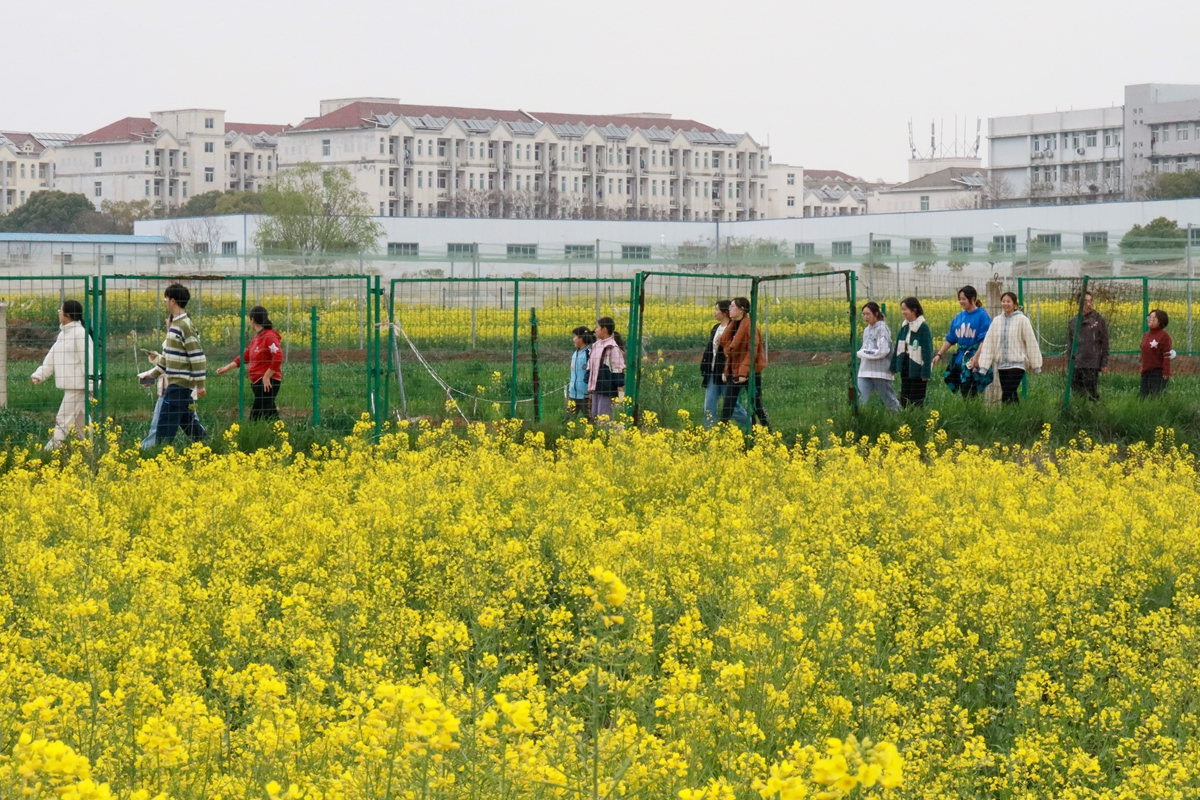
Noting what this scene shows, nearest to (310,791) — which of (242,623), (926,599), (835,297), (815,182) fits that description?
(242,623)

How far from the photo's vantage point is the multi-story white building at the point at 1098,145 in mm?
108188

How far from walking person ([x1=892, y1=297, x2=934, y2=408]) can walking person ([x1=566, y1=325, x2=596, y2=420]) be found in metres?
2.94

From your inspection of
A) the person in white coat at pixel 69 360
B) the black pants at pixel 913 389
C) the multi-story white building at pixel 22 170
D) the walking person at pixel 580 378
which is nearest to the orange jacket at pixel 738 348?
the walking person at pixel 580 378

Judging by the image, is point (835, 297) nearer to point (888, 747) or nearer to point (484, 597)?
point (484, 597)

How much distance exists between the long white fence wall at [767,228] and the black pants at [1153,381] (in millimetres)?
38091

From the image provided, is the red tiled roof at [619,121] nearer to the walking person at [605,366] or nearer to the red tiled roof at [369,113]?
the red tiled roof at [369,113]

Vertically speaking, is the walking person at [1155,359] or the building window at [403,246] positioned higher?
the building window at [403,246]

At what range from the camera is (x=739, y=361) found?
13.5 meters

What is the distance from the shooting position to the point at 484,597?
20.4 feet

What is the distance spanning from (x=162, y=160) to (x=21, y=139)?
26.3m

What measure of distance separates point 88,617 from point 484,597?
1.68m

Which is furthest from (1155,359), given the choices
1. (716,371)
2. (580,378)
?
(580,378)

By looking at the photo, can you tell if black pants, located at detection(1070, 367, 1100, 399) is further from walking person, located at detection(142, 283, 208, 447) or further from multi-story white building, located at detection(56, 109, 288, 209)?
multi-story white building, located at detection(56, 109, 288, 209)

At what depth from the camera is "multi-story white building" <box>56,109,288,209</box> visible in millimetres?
134375
